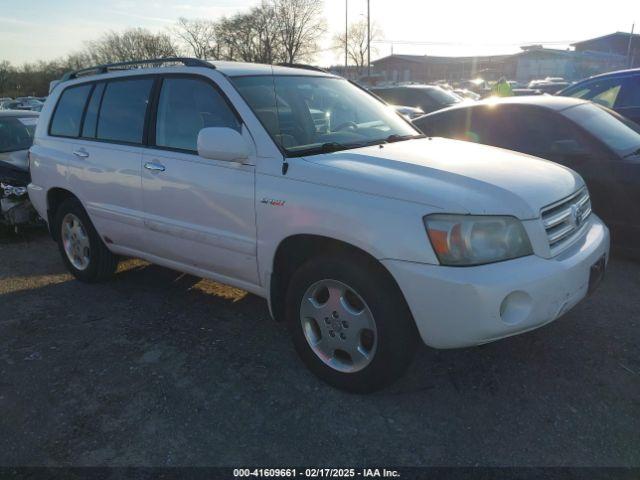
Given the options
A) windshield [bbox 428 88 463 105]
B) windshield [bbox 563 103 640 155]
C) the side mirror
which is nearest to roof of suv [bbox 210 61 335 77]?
the side mirror

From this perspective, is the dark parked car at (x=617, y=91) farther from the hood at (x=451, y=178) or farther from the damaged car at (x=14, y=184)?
the damaged car at (x=14, y=184)

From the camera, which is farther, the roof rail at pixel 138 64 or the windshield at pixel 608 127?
the windshield at pixel 608 127

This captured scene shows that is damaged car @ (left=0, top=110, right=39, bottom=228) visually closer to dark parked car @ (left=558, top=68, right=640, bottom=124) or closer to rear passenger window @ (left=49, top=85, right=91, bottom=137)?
rear passenger window @ (left=49, top=85, right=91, bottom=137)

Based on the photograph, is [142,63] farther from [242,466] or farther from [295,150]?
[242,466]

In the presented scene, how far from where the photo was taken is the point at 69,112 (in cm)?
451

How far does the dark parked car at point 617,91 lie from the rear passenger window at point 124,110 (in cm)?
613

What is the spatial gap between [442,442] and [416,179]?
50.5 inches

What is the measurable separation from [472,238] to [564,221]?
731 millimetres

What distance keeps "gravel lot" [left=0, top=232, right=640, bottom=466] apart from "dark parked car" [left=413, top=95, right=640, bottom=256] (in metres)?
0.77

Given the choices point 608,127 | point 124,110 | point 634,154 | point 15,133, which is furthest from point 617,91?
point 15,133

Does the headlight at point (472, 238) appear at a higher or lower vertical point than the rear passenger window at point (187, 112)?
lower

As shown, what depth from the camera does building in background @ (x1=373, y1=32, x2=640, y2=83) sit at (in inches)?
2094

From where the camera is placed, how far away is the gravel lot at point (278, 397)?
7.89 feet

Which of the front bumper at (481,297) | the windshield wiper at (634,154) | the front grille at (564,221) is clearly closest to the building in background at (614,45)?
the windshield wiper at (634,154)
